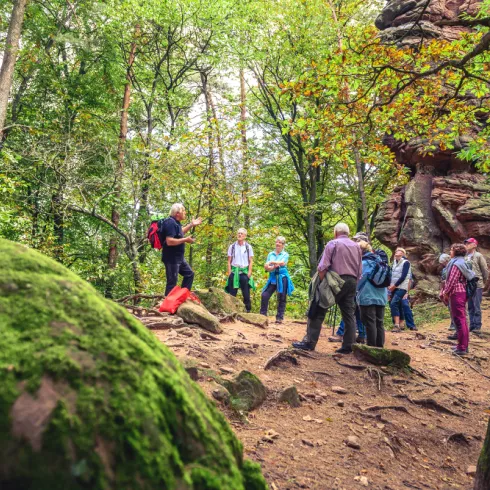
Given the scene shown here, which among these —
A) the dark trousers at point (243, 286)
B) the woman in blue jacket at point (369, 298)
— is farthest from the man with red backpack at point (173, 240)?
the woman in blue jacket at point (369, 298)

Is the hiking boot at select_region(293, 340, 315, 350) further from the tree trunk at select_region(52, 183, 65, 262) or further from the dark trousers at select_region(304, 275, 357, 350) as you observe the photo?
the tree trunk at select_region(52, 183, 65, 262)

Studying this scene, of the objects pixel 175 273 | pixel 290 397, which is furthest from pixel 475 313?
pixel 290 397

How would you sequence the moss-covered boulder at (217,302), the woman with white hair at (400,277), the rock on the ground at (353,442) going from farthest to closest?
the woman with white hair at (400,277) → the moss-covered boulder at (217,302) → the rock on the ground at (353,442)

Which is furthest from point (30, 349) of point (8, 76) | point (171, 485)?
point (8, 76)

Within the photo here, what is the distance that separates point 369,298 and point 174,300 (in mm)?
3492

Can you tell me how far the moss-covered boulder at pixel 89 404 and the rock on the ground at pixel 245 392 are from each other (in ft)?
8.96

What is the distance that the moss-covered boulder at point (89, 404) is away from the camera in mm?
1067

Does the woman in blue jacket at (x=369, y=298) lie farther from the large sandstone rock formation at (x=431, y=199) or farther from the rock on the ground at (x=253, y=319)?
the large sandstone rock formation at (x=431, y=199)

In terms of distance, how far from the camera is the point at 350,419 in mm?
4672

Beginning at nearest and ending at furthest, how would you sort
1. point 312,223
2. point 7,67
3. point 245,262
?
point 245,262 → point 7,67 → point 312,223

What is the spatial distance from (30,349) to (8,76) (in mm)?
12471

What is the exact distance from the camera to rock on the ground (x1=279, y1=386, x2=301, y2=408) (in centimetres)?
467

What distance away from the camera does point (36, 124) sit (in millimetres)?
15727

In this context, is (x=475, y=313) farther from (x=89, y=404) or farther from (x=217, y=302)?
(x=89, y=404)
